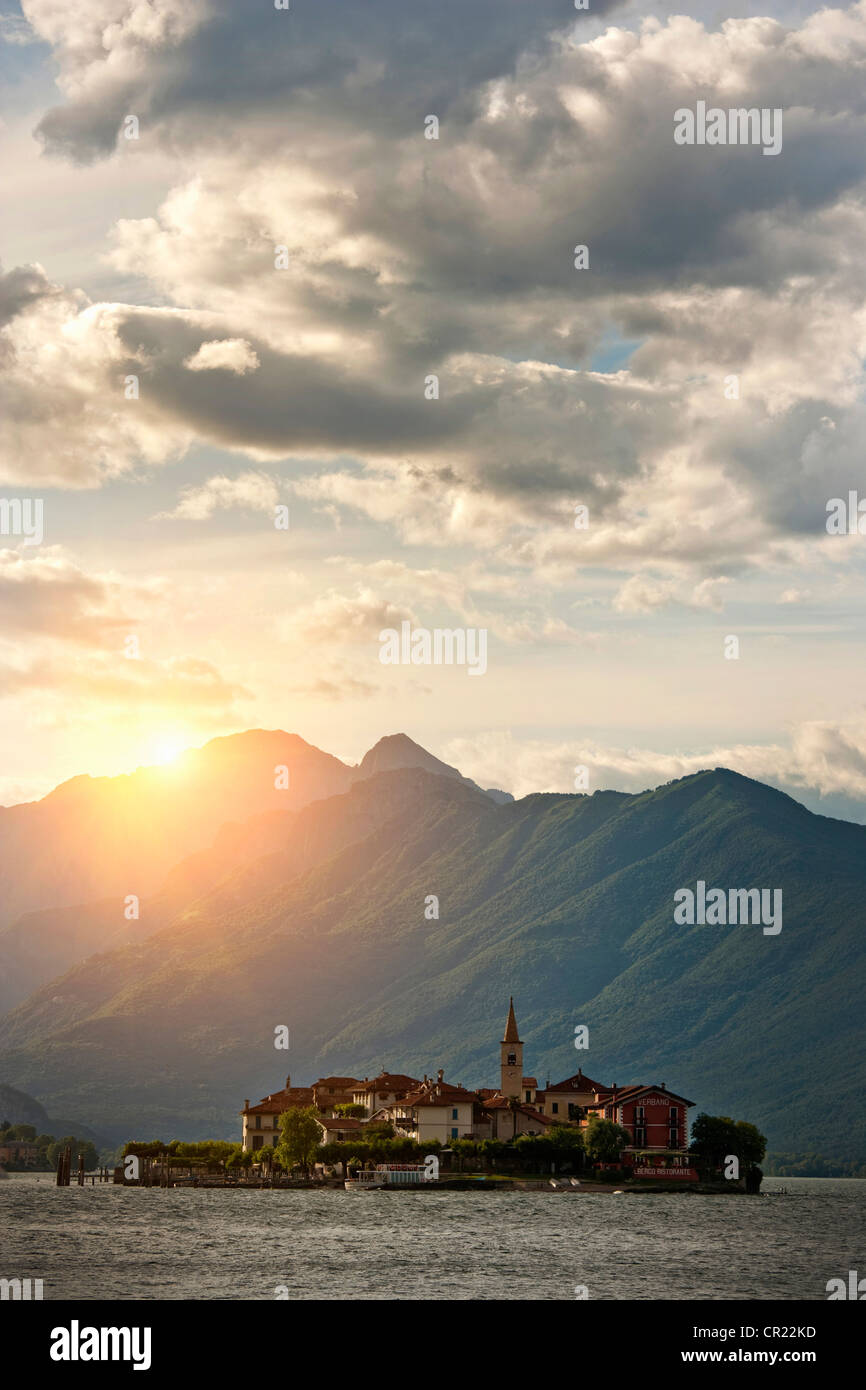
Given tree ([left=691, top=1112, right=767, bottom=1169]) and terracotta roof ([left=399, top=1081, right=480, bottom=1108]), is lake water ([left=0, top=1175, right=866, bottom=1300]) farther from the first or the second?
tree ([left=691, top=1112, right=767, bottom=1169])

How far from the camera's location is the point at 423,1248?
9212 centimetres

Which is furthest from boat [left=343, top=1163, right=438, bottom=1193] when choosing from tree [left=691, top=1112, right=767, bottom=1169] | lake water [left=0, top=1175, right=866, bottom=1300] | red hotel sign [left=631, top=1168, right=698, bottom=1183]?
tree [left=691, top=1112, right=767, bottom=1169]

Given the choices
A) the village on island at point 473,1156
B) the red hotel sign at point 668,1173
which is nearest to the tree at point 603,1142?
the village on island at point 473,1156

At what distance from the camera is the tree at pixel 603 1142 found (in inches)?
7298

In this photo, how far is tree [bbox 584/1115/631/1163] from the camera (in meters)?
185

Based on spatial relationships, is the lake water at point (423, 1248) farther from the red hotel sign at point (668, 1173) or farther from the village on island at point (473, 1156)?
the red hotel sign at point (668, 1173)

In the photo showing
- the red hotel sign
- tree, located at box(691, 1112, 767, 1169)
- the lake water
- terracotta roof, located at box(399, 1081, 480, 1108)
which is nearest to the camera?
the lake water

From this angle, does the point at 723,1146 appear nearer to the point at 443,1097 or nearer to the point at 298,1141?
the point at 443,1097

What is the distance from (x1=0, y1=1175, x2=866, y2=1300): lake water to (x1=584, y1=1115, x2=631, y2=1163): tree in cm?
2818

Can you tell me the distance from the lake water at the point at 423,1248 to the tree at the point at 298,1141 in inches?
803

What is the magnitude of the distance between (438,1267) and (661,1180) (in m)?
112
